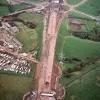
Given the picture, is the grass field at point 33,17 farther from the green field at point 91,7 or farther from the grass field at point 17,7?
the green field at point 91,7

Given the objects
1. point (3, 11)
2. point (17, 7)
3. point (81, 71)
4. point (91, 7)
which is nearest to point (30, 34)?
point (3, 11)

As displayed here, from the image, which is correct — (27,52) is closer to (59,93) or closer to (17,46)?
(17,46)

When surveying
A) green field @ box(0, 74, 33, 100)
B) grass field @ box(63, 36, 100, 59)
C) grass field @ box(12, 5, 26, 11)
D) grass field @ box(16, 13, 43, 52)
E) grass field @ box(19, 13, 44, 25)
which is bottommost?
green field @ box(0, 74, 33, 100)

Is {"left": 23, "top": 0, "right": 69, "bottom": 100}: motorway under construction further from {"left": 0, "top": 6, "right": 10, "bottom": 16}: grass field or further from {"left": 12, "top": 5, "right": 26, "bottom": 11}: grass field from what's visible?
{"left": 0, "top": 6, "right": 10, "bottom": 16}: grass field

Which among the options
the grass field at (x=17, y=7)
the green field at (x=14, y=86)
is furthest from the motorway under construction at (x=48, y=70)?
the grass field at (x=17, y=7)

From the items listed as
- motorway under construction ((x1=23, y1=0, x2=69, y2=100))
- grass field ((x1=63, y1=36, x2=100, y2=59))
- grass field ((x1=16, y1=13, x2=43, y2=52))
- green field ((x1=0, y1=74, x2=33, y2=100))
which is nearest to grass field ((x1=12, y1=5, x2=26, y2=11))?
grass field ((x1=16, y1=13, x2=43, y2=52))

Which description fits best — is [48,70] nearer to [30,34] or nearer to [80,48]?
[80,48]
